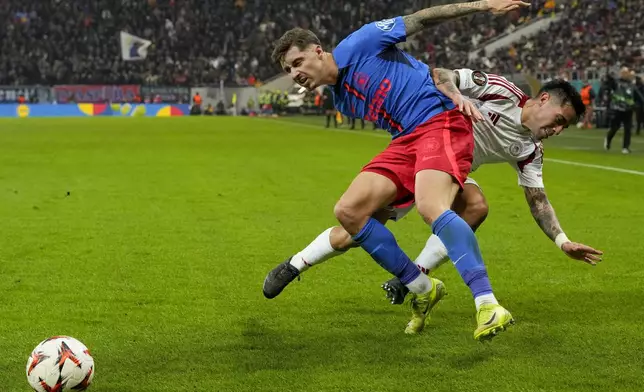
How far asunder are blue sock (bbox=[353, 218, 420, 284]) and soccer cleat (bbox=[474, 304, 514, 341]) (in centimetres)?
79

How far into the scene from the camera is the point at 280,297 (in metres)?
6.74

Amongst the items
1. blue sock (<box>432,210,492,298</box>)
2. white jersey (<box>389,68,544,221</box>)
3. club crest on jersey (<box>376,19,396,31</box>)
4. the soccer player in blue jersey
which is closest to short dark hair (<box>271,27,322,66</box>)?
the soccer player in blue jersey

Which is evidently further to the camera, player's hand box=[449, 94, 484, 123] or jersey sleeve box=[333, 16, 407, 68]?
jersey sleeve box=[333, 16, 407, 68]

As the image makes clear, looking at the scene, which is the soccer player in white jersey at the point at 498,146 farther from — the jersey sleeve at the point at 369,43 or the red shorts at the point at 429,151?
the jersey sleeve at the point at 369,43

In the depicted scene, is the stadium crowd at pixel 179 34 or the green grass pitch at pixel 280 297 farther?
the stadium crowd at pixel 179 34

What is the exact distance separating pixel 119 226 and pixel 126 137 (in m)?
21.5

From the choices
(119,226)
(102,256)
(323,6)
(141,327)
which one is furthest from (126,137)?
(323,6)

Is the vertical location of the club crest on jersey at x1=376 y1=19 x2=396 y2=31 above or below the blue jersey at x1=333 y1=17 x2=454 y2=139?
above

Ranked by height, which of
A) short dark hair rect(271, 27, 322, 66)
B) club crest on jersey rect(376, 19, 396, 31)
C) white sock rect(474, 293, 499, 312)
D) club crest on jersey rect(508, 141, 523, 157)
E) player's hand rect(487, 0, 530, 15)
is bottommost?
white sock rect(474, 293, 499, 312)

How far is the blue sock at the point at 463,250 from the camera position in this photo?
16.0 feet

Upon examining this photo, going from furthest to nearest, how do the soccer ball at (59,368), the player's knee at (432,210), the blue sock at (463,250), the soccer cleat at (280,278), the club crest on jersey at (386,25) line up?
the soccer cleat at (280,278)
the club crest on jersey at (386,25)
the player's knee at (432,210)
the blue sock at (463,250)
the soccer ball at (59,368)

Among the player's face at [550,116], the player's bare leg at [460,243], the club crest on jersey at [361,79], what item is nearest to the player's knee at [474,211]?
the player's face at [550,116]

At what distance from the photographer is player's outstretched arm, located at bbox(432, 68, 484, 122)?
535cm

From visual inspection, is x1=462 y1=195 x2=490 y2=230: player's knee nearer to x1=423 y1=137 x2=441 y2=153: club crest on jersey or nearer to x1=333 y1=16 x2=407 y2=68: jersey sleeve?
x1=423 y1=137 x2=441 y2=153: club crest on jersey
